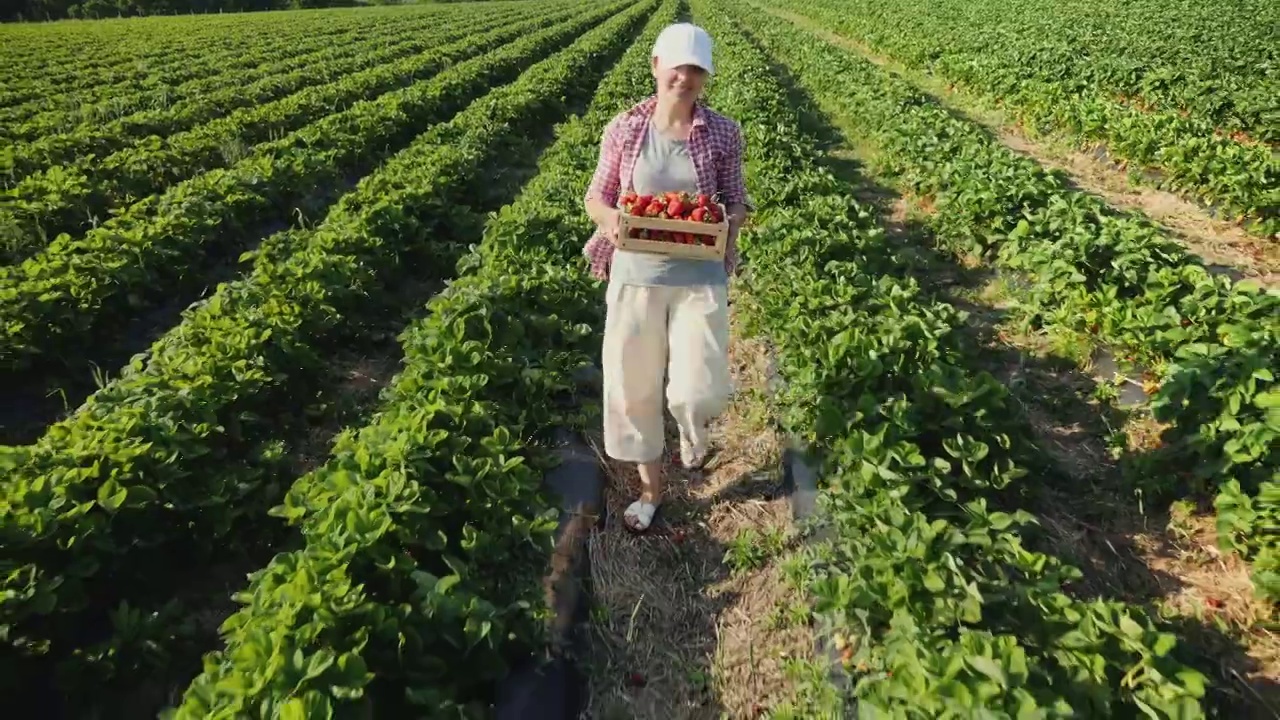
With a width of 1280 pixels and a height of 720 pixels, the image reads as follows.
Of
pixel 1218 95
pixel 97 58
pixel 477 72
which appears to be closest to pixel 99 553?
pixel 1218 95

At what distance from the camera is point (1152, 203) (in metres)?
9.66

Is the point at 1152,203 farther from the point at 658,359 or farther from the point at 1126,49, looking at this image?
the point at 1126,49

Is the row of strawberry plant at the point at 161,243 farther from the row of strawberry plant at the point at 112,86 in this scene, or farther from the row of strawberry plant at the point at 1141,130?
the row of strawberry plant at the point at 1141,130

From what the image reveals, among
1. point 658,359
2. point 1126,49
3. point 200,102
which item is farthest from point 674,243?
point 1126,49

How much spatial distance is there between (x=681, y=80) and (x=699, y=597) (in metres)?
2.77

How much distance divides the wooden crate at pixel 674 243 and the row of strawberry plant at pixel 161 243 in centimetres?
517

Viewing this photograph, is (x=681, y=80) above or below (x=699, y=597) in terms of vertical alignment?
above

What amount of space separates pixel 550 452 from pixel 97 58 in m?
29.3

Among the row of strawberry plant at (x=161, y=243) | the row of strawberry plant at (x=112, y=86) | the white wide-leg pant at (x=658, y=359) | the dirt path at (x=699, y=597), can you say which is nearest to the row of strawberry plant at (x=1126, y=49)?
the dirt path at (x=699, y=597)

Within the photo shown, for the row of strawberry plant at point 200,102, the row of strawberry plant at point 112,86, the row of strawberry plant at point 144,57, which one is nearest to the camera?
the row of strawberry plant at point 200,102

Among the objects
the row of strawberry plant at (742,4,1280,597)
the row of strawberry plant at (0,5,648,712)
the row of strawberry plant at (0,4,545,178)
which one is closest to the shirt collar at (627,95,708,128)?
the row of strawberry plant at (0,5,648,712)

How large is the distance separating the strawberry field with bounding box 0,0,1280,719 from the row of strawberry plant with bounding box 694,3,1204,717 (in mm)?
22

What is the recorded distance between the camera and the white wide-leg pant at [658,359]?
3.83 meters

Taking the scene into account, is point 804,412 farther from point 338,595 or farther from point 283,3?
point 283,3
